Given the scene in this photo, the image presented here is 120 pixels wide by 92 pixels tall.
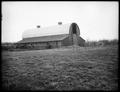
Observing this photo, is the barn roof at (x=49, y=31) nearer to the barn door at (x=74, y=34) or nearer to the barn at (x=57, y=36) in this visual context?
the barn at (x=57, y=36)

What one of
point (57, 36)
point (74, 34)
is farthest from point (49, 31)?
point (74, 34)

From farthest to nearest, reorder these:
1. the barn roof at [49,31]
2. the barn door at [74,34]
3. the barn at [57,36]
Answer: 1. the barn door at [74,34]
2. the barn roof at [49,31]
3. the barn at [57,36]

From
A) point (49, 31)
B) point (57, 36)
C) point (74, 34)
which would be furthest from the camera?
point (49, 31)

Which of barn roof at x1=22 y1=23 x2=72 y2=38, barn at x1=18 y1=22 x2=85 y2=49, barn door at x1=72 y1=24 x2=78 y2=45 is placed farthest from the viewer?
barn door at x1=72 y1=24 x2=78 y2=45

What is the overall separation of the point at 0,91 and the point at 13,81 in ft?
3.57

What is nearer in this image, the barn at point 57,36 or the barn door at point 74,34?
the barn at point 57,36

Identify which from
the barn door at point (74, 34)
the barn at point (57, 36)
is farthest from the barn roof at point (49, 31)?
the barn door at point (74, 34)

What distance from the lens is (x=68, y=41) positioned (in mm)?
31188

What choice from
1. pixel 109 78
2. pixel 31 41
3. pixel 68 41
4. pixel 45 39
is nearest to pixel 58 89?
pixel 109 78

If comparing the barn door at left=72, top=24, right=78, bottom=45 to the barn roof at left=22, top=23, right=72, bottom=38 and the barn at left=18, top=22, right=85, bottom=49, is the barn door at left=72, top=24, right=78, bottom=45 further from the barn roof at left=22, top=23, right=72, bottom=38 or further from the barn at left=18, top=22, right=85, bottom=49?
the barn roof at left=22, top=23, right=72, bottom=38

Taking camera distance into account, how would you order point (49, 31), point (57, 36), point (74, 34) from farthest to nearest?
point (49, 31), point (74, 34), point (57, 36)

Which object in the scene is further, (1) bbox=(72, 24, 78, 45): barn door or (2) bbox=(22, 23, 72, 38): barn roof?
(1) bbox=(72, 24, 78, 45): barn door

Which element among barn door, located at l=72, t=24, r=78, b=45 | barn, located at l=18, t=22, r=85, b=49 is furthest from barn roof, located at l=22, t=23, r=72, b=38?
barn door, located at l=72, t=24, r=78, b=45

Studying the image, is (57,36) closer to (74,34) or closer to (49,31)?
(49,31)
